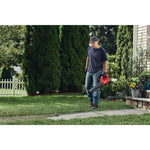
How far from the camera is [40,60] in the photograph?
783cm

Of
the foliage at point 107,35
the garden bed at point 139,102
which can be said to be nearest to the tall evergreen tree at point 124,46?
the garden bed at point 139,102

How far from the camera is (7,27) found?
808 cm

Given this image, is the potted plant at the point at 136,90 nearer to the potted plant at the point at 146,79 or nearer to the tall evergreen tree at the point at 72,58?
the potted plant at the point at 146,79

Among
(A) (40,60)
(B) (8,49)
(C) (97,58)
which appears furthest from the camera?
(B) (8,49)

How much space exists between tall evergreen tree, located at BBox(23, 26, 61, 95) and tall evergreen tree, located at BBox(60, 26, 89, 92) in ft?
2.07

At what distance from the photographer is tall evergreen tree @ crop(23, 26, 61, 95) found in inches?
307

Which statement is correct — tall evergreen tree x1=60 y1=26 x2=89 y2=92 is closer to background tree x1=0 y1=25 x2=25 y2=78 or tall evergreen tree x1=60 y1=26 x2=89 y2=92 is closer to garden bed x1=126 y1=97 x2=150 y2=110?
background tree x1=0 y1=25 x2=25 y2=78

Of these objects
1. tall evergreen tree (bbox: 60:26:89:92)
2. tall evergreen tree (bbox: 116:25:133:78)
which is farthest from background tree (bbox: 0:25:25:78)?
tall evergreen tree (bbox: 116:25:133:78)

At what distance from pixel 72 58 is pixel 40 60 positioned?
1.39m

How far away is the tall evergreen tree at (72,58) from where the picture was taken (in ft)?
28.3

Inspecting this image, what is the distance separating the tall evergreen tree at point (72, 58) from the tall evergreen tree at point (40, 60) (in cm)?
63

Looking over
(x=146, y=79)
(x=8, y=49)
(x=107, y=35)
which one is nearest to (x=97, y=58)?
(x=146, y=79)

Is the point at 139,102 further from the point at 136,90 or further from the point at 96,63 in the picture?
the point at 96,63

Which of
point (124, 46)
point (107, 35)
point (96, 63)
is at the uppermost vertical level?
point (107, 35)
